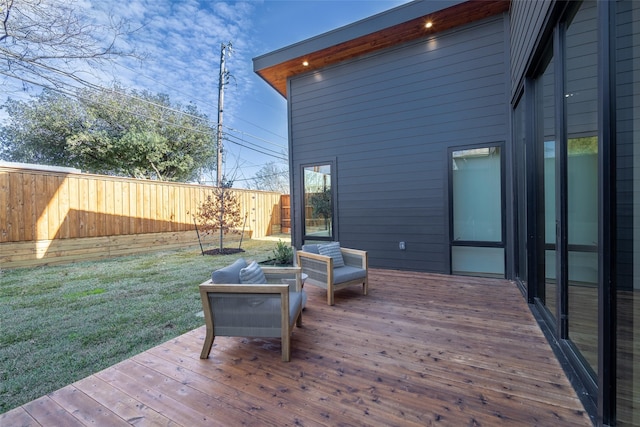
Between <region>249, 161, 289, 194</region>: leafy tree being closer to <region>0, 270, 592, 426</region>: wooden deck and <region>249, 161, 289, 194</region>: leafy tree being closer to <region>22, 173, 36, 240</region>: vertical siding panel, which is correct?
<region>22, 173, 36, 240</region>: vertical siding panel

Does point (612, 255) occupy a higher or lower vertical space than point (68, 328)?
higher

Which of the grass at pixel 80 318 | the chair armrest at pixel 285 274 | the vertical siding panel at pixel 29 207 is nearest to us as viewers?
the grass at pixel 80 318

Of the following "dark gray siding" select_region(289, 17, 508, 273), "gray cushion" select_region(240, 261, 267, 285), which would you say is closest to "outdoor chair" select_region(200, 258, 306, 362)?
"gray cushion" select_region(240, 261, 267, 285)

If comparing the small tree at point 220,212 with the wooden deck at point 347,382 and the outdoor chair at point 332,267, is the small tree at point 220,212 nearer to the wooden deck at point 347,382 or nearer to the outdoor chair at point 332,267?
the outdoor chair at point 332,267

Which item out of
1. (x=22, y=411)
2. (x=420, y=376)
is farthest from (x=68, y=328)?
(x=420, y=376)

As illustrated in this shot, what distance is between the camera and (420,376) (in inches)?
80.7

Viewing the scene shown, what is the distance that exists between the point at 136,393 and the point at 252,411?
875 mm

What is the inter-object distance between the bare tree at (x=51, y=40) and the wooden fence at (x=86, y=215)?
2.75 metres

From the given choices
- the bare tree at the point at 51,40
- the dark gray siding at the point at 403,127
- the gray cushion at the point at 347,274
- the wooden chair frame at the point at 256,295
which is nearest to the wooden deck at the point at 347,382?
the wooden chair frame at the point at 256,295

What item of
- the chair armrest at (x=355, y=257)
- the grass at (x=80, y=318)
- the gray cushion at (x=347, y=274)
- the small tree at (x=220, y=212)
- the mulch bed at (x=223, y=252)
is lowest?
the grass at (x=80, y=318)

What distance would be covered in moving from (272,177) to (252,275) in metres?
16.9

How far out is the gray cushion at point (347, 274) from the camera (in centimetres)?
376

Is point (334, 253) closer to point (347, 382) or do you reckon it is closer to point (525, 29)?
point (347, 382)

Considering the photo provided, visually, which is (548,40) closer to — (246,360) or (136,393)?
(246,360)
